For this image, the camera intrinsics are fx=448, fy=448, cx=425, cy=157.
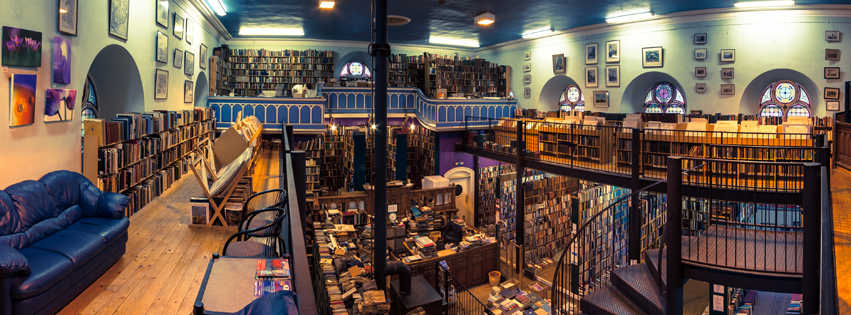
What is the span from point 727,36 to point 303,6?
10.9 m

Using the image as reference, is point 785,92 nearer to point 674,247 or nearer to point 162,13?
point 674,247

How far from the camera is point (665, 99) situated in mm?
13812

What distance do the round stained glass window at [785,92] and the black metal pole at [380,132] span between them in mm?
11720

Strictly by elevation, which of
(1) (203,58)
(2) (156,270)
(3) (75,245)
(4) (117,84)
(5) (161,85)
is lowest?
(2) (156,270)

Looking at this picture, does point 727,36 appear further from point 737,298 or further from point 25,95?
point 25,95

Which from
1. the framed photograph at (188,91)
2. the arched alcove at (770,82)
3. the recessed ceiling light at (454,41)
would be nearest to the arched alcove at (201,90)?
the framed photograph at (188,91)

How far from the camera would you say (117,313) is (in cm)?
298

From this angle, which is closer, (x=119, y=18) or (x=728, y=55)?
(x=119, y=18)

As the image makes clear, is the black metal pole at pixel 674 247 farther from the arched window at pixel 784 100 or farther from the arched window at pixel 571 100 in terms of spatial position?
the arched window at pixel 571 100

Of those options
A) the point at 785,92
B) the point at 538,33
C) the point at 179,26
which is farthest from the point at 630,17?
the point at 179,26

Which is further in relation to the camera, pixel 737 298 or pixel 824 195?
pixel 737 298

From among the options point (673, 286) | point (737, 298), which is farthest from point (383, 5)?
point (737, 298)

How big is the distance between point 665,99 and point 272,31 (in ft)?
41.8

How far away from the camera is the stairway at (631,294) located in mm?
4391
